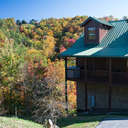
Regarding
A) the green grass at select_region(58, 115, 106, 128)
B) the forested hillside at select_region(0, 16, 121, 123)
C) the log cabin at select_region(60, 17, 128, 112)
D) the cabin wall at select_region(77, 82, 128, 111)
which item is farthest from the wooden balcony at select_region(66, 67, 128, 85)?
Result: the forested hillside at select_region(0, 16, 121, 123)

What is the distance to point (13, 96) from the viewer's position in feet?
105

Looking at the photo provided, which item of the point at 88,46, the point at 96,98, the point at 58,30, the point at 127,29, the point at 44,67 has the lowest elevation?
the point at 96,98

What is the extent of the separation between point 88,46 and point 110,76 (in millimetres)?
4118

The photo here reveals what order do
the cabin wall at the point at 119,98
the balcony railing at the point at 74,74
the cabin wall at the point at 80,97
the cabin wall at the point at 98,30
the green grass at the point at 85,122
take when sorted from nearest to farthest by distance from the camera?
the green grass at the point at 85,122
the cabin wall at the point at 119,98
the cabin wall at the point at 98,30
the balcony railing at the point at 74,74
the cabin wall at the point at 80,97

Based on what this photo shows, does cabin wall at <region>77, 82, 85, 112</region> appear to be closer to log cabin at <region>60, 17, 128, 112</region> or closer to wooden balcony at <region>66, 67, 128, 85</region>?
log cabin at <region>60, 17, 128, 112</region>

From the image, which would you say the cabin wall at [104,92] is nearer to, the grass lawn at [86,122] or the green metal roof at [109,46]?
the green metal roof at [109,46]

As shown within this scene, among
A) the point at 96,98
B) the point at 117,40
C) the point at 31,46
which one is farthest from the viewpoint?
the point at 31,46

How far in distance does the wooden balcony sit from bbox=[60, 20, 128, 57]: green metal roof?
1736 millimetres

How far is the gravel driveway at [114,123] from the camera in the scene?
1291cm

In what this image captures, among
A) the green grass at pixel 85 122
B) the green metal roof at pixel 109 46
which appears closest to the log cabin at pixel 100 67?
the green metal roof at pixel 109 46

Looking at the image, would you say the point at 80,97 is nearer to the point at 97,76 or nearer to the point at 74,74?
the point at 74,74

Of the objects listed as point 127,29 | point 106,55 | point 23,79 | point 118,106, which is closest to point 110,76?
point 106,55

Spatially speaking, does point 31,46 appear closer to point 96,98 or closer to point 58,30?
point 58,30

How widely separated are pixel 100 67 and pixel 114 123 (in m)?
7.37
